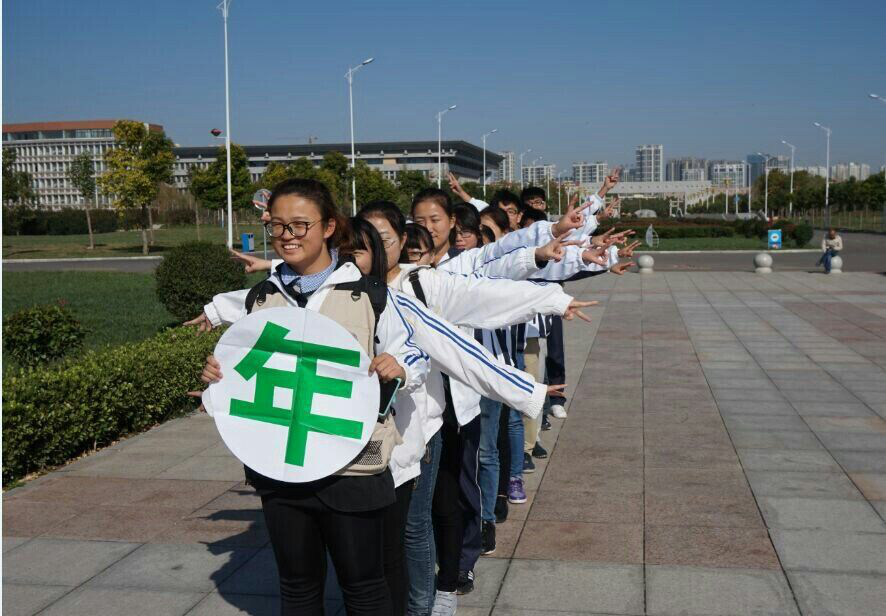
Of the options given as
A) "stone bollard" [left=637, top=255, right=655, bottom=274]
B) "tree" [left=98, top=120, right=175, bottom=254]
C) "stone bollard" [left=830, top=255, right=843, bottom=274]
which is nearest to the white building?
"tree" [left=98, top=120, right=175, bottom=254]

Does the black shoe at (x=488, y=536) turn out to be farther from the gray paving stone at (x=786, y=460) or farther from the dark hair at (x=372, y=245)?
the gray paving stone at (x=786, y=460)

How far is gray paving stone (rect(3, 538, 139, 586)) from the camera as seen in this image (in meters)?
4.43

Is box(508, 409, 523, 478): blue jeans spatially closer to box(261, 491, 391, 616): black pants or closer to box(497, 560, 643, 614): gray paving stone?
box(497, 560, 643, 614): gray paving stone

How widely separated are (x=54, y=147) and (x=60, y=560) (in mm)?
136489

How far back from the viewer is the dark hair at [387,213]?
11.8 feet

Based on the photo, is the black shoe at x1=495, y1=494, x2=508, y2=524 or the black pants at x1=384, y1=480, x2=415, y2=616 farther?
the black shoe at x1=495, y1=494, x2=508, y2=524

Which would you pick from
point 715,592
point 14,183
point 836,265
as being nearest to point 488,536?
point 715,592

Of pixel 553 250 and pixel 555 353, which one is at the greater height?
pixel 553 250

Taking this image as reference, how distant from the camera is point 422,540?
3.42 m

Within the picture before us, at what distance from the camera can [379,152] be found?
Result: 11025cm

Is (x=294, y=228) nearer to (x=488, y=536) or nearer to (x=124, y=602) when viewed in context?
(x=124, y=602)

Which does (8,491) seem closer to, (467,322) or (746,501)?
(467,322)

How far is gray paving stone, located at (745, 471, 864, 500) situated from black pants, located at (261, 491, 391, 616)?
342cm

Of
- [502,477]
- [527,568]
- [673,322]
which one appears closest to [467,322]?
[527,568]
